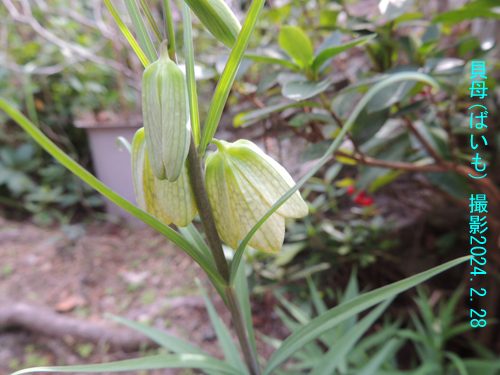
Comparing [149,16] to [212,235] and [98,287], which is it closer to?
[212,235]

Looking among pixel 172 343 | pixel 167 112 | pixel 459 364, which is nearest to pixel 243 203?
pixel 167 112

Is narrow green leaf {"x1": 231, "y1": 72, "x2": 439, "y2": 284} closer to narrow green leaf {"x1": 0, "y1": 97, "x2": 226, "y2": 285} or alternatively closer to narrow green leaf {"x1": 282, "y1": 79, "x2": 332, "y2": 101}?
narrow green leaf {"x1": 0, "y1": 97, "x2": 226, "y2": 285}

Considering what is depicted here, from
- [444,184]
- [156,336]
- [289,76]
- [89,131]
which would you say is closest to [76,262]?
[89,131]

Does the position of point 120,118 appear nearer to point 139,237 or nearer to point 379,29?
point 139,237

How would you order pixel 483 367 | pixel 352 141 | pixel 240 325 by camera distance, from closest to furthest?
1. pixel 240 325
2. pixel 352 141
3. pixel 483 367

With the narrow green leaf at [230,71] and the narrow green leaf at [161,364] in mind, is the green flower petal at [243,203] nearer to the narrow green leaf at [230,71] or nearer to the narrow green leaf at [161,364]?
the narrow green leaf at [230,71]

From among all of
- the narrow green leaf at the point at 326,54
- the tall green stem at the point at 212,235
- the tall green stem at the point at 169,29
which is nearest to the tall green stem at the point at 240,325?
the tall green stem at the point at 212,235

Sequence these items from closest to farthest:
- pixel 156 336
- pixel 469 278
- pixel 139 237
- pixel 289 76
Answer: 1. pixel 156 336
2. pixel 289 76
3. pixel 469 278
4. pixel 139 237

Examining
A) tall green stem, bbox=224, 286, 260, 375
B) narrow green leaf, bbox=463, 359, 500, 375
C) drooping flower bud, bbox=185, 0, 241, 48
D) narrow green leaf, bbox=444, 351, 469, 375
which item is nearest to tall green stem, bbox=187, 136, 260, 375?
tall green stem, bbox=224, 286, 260, 375
